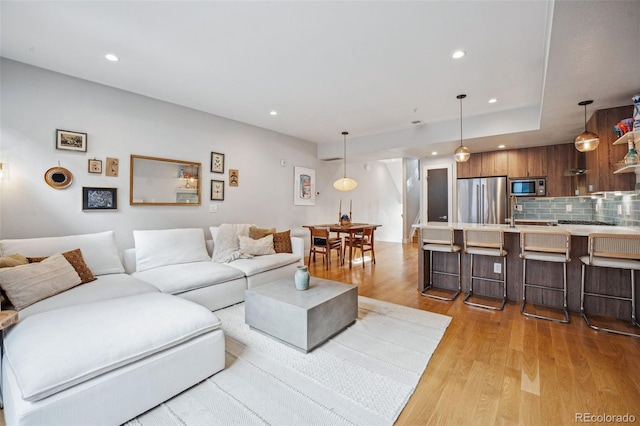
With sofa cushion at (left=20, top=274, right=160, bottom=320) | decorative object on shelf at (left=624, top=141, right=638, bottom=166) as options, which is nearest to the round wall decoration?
sofa cushion at (left=20, top=274, right=160, bottom=320)

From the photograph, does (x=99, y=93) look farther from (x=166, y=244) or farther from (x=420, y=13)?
(x=420, y=13)

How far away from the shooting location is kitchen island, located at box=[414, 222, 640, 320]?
290 cm

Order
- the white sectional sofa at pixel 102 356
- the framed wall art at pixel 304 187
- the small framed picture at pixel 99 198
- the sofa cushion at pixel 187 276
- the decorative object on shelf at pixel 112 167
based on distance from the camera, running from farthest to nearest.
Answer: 1. the framed wall art at pixel 304 187
2. the decorative object on shelf at pixel 112 167
3. the small framed picture at pixel 99 198
4. the sofa cushion at pixel 187 276
5. the white sectional sofa at pixel 102 356

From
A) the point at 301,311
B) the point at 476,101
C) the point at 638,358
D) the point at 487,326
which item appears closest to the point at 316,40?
the point at 301,311

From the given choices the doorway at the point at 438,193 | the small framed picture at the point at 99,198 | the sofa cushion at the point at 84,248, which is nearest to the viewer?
the sofa cushion at the point at 84,248

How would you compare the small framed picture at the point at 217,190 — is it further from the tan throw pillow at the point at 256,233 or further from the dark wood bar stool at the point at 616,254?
the dark wood bar stool at the point at 616,254

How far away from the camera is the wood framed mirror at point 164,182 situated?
3.64m

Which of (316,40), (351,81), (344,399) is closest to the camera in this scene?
(344,399)

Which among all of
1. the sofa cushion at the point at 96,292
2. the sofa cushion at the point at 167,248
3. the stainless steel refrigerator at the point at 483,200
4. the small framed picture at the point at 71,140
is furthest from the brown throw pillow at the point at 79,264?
the stainless steel refrigerator at the point at 483,200

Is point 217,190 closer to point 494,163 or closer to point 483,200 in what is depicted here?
point 483,200

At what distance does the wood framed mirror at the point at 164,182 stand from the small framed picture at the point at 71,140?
20.0 inches

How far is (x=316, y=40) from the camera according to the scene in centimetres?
245

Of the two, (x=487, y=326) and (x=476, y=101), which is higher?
(x=476, y=101)

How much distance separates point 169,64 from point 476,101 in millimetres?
3884
